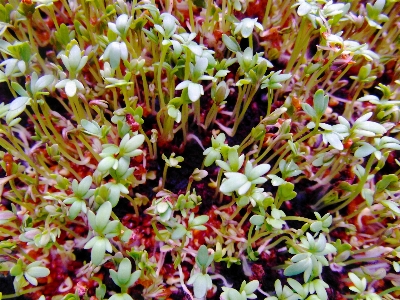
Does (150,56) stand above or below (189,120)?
above

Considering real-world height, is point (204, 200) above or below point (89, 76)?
below

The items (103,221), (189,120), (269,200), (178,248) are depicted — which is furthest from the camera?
(189,120)

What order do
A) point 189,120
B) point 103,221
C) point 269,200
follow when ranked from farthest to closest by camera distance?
1. point 189,120
2. point 269,200
3. point 103,221

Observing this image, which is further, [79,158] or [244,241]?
[79,158]

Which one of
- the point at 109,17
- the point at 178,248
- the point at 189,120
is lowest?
the point at 178,248

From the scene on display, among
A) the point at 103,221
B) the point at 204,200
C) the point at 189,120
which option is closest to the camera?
the point at 103,221

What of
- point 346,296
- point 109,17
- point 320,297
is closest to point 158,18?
point 109,17

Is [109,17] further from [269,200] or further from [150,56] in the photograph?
[269,200]

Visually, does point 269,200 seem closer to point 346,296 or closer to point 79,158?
point 346,296

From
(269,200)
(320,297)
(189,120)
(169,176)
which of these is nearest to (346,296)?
(320,297)

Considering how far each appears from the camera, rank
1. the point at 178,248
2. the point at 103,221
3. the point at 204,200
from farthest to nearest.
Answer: the point at 204,200 < the point at 178,248 < the point at 103,221
